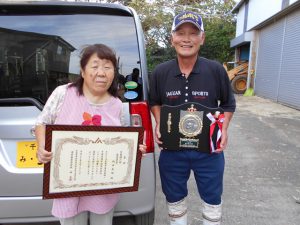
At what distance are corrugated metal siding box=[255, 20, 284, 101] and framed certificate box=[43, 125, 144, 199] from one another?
12.4 metres

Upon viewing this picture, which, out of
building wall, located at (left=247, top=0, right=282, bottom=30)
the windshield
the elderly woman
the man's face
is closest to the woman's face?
the elderly woman

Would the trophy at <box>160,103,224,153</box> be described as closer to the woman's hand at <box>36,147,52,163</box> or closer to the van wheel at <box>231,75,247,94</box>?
the woman's hand at <box>36,147,52,163</box>

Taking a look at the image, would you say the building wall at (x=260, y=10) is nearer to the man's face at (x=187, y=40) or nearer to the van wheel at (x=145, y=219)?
the man's face at (x=187, y=40)

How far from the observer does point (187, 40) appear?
236cm

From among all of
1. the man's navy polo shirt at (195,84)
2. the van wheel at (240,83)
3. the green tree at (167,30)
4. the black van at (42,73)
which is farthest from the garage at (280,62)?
the black van at (42,73)

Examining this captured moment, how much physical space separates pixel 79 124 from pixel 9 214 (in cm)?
100

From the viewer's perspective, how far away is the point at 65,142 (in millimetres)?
1822

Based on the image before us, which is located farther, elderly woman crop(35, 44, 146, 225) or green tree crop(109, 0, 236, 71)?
green tree crop(109, 0, 236, 71)

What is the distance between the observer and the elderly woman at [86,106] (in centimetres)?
191

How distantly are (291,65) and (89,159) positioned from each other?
11311 millimetres

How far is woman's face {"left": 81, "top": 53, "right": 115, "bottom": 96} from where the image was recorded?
1.90 meters

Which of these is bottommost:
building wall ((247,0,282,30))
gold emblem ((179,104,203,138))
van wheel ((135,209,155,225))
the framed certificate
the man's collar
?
van wheel ((135,209,155,225))

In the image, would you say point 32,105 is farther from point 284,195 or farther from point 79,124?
point 284,195

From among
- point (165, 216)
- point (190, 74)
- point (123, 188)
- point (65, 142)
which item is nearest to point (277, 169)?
point (165, 216)
